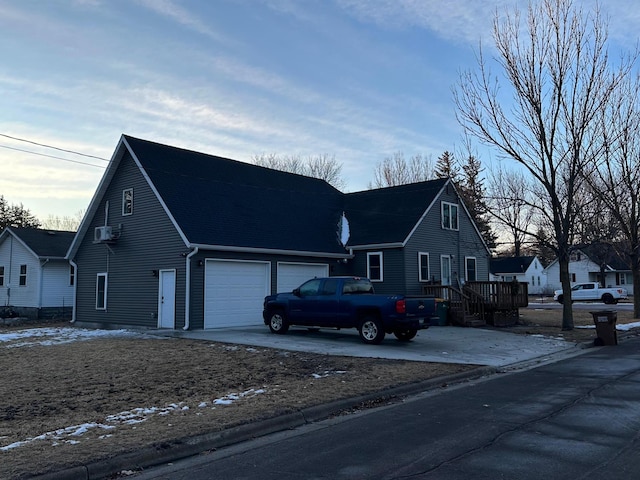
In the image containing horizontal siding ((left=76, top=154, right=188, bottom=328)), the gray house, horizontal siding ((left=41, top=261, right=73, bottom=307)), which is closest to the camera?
the gray house

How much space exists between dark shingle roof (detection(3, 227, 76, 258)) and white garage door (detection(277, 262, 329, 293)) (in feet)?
48.3

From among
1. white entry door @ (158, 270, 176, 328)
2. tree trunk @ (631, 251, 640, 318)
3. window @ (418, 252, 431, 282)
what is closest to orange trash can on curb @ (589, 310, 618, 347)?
window @ (418, 252, 431, 282)

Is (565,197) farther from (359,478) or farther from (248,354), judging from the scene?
(359,478)

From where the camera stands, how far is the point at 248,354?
1317 cm

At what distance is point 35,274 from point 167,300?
1411 centimetres

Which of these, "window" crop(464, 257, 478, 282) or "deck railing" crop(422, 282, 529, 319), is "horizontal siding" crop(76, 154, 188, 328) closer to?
"deck railing" crop(422, 282, 529, 319)

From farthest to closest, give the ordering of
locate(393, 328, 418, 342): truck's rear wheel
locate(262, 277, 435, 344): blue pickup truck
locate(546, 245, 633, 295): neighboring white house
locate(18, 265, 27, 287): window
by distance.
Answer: locate(546, 245, 633, 295): neighboring white house, locate(18, 265, 27, 287): window, locate(393, 328, 418, 342): truck's rear wheel, locate(262, 277, 435, 344): blue pickup truck

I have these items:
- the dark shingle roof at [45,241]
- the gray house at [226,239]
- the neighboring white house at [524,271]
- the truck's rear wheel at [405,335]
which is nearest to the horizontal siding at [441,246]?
the gray house at [226,239]

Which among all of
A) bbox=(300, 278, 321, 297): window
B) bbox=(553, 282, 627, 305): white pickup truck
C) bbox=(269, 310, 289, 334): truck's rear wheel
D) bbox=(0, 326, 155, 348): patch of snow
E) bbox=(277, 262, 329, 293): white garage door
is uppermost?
bbox=(277, 262, 329, 293): white garage door

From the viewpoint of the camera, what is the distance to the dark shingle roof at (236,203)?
20.2m

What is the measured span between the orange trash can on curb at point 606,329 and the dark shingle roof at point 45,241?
26.1 meters

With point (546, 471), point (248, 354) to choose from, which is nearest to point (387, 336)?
point (248, 354)

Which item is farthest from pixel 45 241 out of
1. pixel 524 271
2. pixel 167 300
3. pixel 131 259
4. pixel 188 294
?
pixel 524 271

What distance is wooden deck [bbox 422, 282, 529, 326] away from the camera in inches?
870
